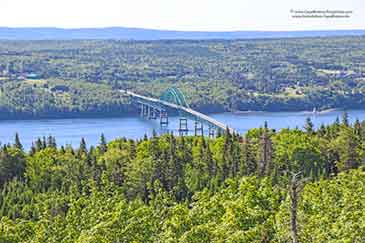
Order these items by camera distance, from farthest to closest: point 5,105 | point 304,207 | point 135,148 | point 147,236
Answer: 1. point 5,105
2. point 135,148
3. point 304,207
4. point 147,236

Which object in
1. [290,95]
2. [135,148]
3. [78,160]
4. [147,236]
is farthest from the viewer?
[290,95]

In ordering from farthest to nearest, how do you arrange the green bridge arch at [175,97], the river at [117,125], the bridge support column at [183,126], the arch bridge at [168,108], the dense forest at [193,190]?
the green bridge arch at [175,97] → the arch bridge at [168,108] → the bridge support column at [183,126] → the river at [117,125] → the dense forest at [193,190]

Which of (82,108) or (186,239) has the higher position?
(186,239)

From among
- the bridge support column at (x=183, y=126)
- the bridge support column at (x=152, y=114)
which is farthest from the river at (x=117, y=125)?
the bridge support column at (x=152, y=114)

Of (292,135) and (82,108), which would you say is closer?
(292,135)

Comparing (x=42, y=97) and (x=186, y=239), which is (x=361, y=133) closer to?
(x=186, y=239)

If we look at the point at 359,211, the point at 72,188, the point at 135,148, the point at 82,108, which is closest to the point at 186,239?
the point at 359,211

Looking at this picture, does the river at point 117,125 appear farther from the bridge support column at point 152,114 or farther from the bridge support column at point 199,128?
→ the bridge support column at point 199,128
